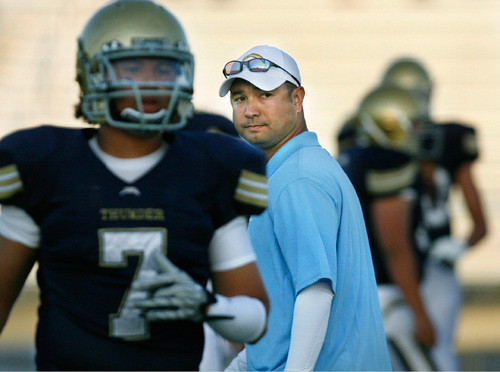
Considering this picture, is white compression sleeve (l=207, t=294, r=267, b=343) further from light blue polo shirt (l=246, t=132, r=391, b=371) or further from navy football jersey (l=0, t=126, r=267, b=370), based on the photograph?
light blue polo shirt (l=246, t=132, r=391, b=371)

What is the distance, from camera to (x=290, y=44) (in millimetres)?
13570

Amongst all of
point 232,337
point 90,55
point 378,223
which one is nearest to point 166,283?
point 232,337

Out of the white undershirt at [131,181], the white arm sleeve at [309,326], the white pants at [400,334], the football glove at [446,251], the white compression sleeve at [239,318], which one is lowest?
the white pants at [400,334]

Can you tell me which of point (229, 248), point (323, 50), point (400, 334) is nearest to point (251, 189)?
point (229, 248)

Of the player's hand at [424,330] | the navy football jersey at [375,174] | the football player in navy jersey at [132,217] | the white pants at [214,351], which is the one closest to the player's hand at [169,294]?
the football player in navy jersey at [132,217]

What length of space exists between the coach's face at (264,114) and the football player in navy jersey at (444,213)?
2.37 meters

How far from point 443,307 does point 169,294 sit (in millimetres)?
3312

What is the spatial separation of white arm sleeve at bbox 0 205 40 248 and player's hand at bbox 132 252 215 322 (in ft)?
0.98

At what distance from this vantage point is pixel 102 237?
7.26ft

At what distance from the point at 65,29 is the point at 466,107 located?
5.55 metres

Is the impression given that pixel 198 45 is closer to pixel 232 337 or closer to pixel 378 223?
pixel 378 223

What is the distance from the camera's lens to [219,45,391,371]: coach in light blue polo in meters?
2.59

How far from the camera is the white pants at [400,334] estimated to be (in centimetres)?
478

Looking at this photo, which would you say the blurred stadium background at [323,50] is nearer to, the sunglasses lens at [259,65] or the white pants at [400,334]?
the white pants at [400,334]
